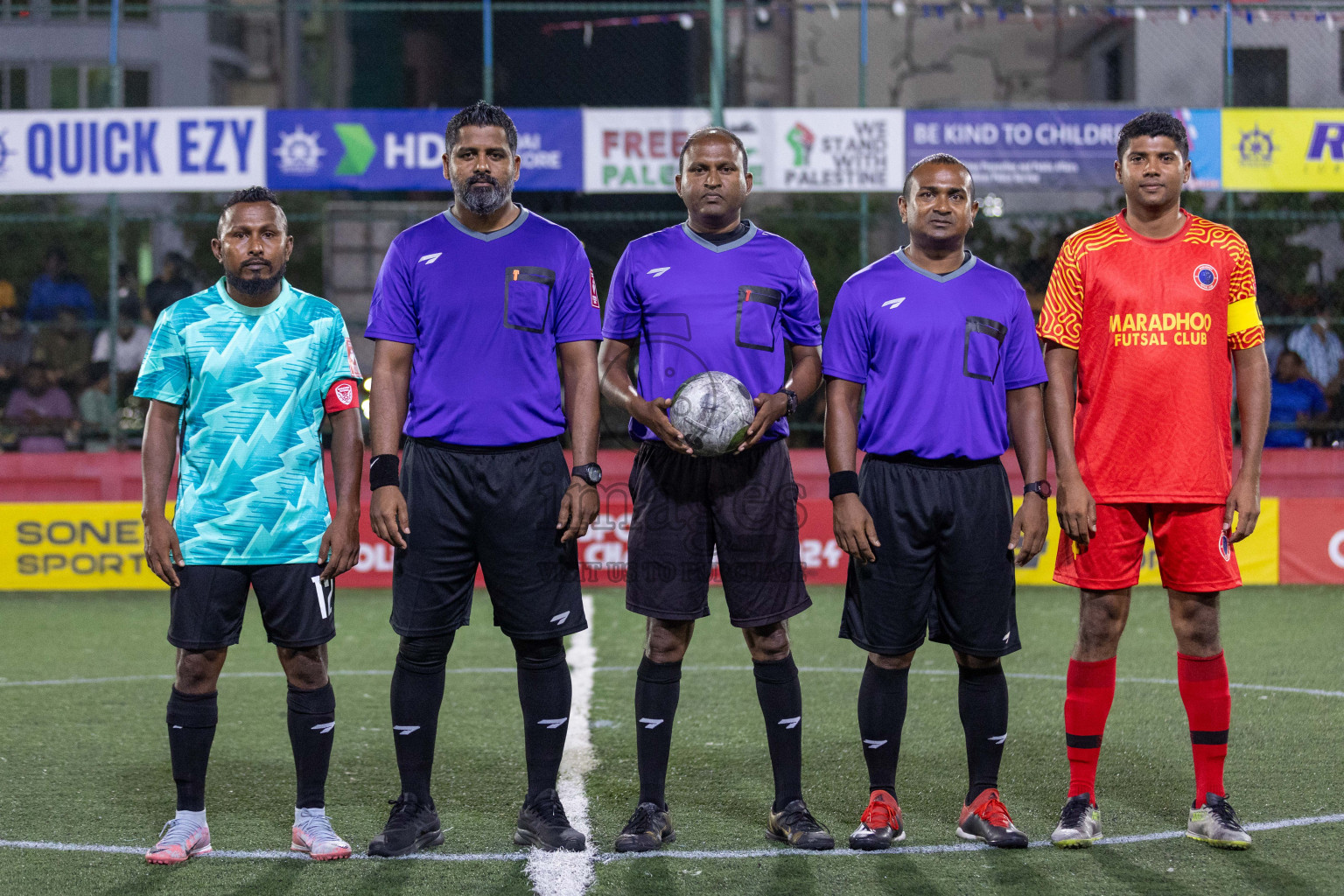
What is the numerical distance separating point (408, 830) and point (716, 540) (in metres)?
1.32

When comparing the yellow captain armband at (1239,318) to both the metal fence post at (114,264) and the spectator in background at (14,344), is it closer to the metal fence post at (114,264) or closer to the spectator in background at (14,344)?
the metal fence post at (114,264)

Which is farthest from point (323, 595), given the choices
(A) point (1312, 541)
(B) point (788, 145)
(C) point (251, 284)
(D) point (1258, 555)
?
(A) point (1312, 541)

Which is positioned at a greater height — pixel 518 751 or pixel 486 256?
pixel 486 256

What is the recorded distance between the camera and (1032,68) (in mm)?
15984

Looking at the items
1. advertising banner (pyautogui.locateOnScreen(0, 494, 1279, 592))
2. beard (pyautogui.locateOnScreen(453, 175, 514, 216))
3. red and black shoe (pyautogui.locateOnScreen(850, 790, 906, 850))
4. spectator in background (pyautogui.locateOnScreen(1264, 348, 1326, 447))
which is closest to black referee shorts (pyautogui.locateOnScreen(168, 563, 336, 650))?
beard (pyautogui.locateOnScreen(453, 175, 514, 216))

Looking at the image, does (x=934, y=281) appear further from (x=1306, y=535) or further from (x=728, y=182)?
(x=1306, y=535)

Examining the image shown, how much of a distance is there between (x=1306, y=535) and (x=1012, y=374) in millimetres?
7238

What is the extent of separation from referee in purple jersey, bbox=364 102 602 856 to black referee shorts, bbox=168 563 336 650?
258 millimetres

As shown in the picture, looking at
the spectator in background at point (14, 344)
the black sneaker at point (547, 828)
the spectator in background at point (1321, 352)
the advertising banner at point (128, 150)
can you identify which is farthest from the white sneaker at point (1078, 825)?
the spectator in background at point (14, 344)

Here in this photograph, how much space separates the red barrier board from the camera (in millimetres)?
10531

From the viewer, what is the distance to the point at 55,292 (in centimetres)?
1364

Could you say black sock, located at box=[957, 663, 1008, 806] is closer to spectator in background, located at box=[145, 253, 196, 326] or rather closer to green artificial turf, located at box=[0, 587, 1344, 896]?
green artificial turf, located at box=[0, 587, 1344, 896]

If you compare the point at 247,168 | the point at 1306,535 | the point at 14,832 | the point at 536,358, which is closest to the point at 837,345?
the point at 536,358

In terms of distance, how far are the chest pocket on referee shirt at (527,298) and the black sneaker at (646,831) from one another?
1549mm
